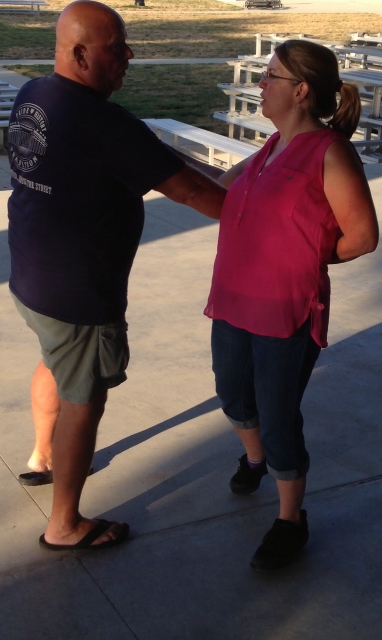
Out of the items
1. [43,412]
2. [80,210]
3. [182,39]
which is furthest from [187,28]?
[80,210]

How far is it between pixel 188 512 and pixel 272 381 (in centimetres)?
77

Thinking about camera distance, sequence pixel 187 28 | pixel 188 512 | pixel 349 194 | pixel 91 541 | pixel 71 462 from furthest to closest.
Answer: pixel 187 28 → pixel 188 512 → pixel 91 541 → pixel 71 462 → pixel 349 194

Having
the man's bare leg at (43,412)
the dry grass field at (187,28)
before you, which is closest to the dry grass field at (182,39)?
the dry grass field at (187,28)

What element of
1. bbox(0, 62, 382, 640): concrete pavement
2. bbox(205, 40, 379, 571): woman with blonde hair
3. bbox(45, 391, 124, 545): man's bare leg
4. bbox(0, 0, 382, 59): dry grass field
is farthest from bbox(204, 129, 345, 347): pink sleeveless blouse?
bbox(0, 0, 382, 59): dry grass field

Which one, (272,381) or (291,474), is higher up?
(272,381)

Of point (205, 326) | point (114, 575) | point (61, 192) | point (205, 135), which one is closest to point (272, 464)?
point (114, 575)

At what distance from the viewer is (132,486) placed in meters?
3.29

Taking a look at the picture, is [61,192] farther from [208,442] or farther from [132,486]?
[208,442]

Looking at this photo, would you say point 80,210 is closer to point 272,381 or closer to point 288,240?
point 288,240

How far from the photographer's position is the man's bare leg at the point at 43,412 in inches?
122

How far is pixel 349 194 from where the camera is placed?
7.93 feet

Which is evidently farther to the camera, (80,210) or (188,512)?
(188,512)

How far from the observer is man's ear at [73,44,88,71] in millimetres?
2436

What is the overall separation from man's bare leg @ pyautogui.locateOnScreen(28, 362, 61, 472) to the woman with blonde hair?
69 centimetres
